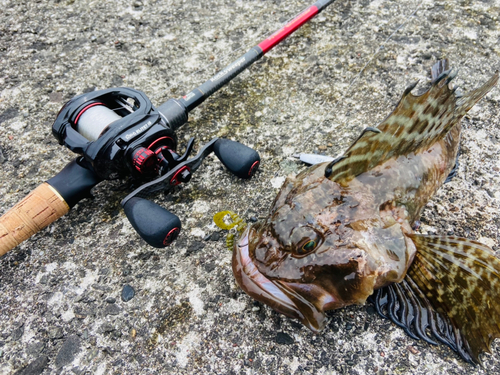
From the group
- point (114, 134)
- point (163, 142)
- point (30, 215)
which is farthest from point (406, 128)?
point (30, 215)

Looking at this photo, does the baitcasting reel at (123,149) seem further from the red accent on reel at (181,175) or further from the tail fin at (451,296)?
the tail fin at (451,296)

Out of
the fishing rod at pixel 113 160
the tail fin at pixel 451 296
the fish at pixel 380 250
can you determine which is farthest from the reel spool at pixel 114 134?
the tail fin at pixel 451 296

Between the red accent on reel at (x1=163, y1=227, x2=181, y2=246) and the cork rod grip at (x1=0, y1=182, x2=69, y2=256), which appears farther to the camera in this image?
the cork rod grip at (x1=0, y1=182, x2=69, y2=256)

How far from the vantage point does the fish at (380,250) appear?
1.82 metres

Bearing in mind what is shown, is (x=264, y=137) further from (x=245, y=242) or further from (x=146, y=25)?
(x=146, y=25)

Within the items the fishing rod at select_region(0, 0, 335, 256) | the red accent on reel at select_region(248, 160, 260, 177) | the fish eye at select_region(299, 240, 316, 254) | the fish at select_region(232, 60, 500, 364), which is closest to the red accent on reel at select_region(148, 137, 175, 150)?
the fishing rod at select_region(0, 0, 335, 256)

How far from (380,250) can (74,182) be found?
1.87 meters

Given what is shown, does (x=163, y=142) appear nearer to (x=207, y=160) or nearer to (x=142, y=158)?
(x=142, y=158)

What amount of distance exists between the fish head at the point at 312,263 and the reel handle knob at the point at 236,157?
2.19ft

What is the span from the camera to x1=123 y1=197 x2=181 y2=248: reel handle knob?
2.03 meters

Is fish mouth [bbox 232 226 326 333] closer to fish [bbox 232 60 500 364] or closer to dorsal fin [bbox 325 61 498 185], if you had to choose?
fish [bbox 232 60 500 364]

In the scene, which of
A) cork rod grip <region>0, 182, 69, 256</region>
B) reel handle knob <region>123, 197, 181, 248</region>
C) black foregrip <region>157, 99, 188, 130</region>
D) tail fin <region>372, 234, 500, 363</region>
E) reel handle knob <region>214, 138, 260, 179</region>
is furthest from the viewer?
black foregrip <region>157, 99, 188, 130</region>

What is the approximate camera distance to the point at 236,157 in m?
2.50

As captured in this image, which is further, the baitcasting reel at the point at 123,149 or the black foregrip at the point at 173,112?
the black foregrip at the point at 173,112
